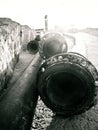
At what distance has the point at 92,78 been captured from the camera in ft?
6.91

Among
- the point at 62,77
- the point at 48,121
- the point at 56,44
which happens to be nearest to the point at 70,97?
the point at 62,77

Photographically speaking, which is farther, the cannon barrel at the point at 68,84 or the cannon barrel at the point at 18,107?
the cannon barrel at the point at 68,84

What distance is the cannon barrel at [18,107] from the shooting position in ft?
5.31

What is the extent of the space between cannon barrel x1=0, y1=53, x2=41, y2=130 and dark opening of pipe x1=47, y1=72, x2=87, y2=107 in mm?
252

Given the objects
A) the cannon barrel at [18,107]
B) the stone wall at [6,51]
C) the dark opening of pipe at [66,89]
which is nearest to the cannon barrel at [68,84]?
the dark opening of pipe at [66,89]

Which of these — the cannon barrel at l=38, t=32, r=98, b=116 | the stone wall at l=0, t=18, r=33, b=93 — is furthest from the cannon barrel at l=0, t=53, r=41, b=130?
the stone wall at l=0, t=18, r=33, b=93

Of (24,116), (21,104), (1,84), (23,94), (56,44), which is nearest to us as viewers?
(24,116)

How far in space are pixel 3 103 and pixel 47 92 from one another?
1.81 ft

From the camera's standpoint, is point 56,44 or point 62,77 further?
point 56,44

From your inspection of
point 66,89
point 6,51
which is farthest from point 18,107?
point 6,51

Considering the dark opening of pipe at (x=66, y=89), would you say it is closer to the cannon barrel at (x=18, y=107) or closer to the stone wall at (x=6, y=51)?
the cannon barrel at (x=18, y=107)

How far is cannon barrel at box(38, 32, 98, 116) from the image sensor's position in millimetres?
2115

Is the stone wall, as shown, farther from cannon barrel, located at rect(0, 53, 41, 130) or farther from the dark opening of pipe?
the dark opening of pipe

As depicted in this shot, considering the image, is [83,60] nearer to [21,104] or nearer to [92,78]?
[92,78]
